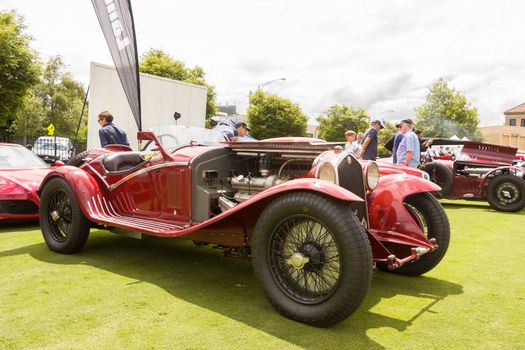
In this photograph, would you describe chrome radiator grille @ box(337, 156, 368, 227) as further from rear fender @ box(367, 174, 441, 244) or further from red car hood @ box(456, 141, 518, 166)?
red car hood @ box(456, 141, 518, 166)

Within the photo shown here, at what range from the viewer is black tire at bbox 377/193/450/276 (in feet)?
11.9

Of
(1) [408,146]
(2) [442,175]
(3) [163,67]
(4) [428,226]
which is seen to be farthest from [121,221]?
(3) [163,67]

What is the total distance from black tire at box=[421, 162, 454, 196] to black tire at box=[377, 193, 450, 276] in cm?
637

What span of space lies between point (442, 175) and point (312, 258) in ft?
26.7

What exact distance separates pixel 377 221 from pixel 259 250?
1283mm

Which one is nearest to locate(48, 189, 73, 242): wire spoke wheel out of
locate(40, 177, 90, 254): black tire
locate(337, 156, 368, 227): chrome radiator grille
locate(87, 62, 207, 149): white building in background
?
locate(40, 177, 90, 254): black tire

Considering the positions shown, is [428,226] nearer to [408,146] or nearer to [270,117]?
[408,146]

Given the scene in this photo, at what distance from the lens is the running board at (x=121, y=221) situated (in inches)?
142

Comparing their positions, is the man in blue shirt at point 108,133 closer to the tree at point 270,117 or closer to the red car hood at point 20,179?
the red car hood at point 20,179

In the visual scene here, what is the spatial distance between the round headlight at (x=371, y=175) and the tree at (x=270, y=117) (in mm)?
32907

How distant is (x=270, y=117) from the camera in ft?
121

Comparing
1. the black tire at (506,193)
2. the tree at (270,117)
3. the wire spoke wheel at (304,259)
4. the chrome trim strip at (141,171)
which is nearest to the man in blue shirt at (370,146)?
the black tire at (506,193)

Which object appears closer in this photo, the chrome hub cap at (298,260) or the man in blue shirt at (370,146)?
the chrome hub cap at (298,260)

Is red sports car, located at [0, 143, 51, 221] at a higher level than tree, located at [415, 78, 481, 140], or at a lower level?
lower
